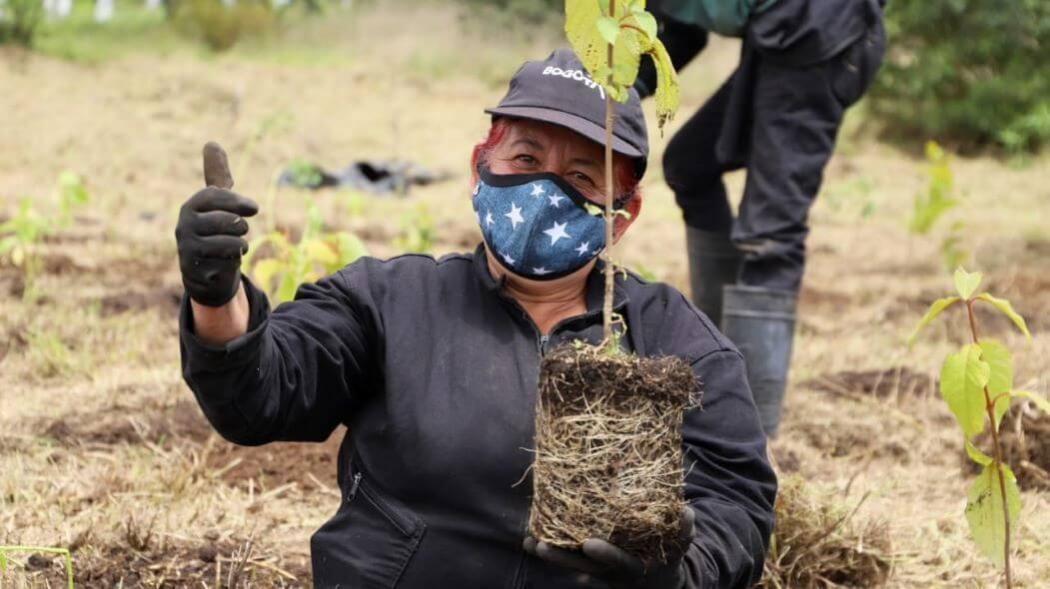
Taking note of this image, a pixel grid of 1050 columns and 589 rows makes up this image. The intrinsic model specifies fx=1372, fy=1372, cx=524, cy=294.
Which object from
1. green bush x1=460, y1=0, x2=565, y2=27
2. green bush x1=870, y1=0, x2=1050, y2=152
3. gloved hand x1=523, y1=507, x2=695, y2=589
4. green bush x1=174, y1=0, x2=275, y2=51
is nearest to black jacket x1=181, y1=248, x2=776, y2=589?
gloved hand x1=523, y1=507, x2=695, y2=589

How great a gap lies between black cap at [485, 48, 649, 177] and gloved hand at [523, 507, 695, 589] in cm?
Result: 68

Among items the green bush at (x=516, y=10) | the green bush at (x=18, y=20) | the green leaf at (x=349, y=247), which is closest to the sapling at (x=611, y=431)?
the green leaf at (x=349, y=247)

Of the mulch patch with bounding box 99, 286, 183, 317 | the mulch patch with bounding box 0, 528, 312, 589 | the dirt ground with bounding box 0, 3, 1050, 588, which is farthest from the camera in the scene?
the mulch patch with bounding box 99, 286, 183, 317

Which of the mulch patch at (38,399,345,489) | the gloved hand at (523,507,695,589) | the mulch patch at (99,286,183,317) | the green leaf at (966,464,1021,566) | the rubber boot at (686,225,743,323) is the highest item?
the gloved hand at (523,507,695,589)

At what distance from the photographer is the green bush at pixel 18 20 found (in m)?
16.3

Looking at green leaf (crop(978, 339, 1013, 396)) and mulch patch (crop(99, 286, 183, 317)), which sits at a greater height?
green leaf (crop(978, 339, 1013, 396))

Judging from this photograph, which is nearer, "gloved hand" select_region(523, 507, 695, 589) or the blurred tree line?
"gloved hand" select_region(523, 507, 695, 589)

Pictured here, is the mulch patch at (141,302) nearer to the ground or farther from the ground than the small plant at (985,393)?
nearer to the ground

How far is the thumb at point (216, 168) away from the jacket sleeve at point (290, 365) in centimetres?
16

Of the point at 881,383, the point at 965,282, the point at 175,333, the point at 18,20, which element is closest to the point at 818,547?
the point at 965,282

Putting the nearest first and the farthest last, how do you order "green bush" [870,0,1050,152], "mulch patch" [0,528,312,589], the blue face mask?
the blue face mask
"mulch patch" [0,528,312,589]
"green bush" [870,0,1050,152]

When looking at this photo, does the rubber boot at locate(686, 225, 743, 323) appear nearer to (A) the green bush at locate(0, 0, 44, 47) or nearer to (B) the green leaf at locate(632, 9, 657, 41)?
(B) the green leaf at locate(632, 9, 657, 41)

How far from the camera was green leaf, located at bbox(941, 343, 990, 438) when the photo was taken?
2.21 meters

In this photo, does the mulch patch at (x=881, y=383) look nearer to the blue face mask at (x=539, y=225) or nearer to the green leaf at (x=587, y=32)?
the blue face mask at (x=539, y=225)
